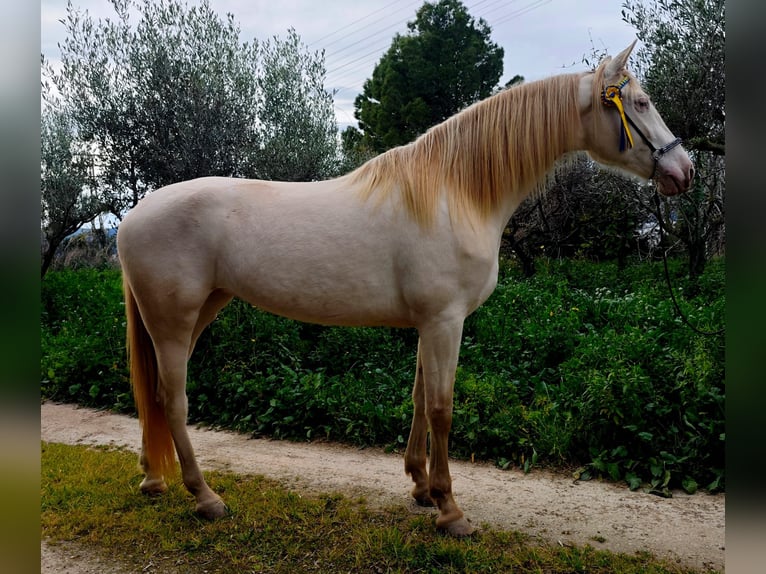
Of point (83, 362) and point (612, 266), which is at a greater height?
point (612, 266)

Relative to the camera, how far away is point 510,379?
15.7 feet

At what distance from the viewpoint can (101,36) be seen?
25.3 ft

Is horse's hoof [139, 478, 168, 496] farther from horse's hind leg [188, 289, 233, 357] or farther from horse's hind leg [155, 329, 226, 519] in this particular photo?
horse's hind leg [188, 289, 233, 357]

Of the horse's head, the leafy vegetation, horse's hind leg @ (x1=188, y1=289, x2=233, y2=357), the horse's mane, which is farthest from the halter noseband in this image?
horse's hind leg @ (x1=188, y1=289, x2=233, y2=357)

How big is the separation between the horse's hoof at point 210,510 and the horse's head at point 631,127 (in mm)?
2888

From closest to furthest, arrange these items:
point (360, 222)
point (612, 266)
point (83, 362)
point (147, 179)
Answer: point (360, 222)
point (83, 362)
point (147, 179)
point (612, 266)

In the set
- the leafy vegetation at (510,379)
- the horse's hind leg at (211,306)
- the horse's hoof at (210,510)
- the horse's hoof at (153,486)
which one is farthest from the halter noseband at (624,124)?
the horse's hoof at (153,486)

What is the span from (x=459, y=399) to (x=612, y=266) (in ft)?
17.9

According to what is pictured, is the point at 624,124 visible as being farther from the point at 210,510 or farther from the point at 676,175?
the point at 210,510

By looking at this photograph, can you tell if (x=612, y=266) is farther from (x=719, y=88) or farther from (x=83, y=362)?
(x=83, y=362)

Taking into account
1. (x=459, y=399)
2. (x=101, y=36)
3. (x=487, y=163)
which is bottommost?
(x=459, y=399)

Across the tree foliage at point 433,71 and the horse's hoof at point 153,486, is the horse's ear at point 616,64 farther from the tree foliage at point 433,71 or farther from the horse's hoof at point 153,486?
the tree foliage at point 433,71

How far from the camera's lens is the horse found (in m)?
2.56
